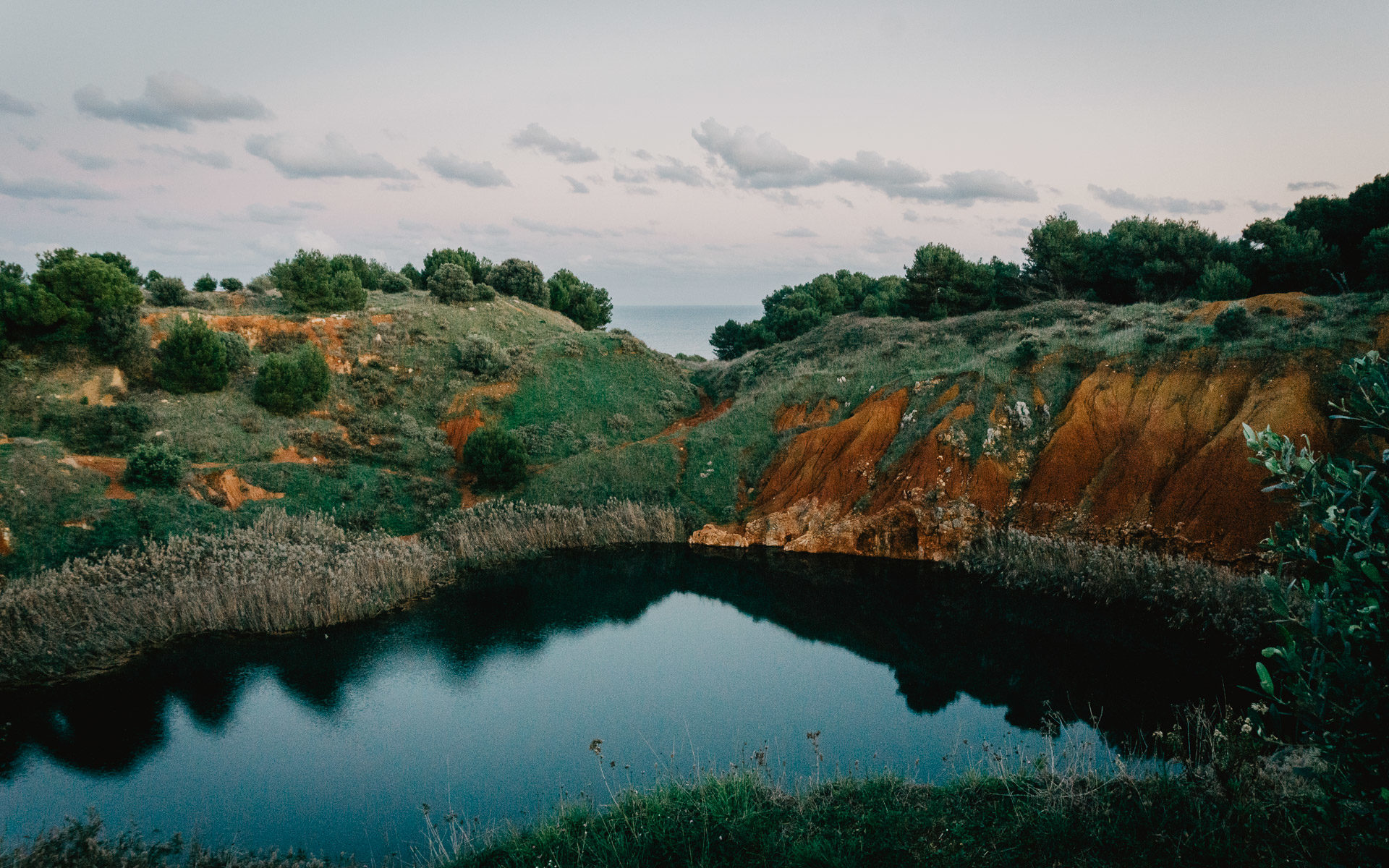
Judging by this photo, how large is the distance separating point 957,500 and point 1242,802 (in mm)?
17218

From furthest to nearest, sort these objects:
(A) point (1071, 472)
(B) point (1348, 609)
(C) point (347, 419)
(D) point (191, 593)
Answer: (C) point (347, 419) → (A) point (1071, 472) → (D) point (191, 593) → (B) point (1348, 609)

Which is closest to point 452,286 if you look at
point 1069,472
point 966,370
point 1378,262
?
point 966,370

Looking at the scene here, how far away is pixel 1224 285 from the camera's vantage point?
110 feet

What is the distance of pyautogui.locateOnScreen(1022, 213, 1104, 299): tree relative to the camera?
143 feet

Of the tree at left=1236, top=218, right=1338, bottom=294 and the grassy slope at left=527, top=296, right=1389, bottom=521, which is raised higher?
the tree at left=1236, top=218, right=1338, bottom=294

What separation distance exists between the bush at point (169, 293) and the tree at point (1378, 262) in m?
54.8

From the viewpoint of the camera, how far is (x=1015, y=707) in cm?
1469

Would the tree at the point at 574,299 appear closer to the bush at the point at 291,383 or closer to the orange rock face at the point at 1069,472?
the bush at the point at 291,383

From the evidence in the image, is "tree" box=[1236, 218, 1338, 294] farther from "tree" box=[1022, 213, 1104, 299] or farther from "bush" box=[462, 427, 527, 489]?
"bush" box=[462, 427, 527, 489]

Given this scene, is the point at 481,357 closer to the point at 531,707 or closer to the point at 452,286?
the point at 452,286

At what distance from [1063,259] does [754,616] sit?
34.6 meters

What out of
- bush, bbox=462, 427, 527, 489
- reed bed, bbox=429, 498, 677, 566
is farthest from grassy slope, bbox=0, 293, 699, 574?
reed bed, bbox=429, 498, 677, 566

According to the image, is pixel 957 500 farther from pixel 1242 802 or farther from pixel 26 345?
pixel 26 345

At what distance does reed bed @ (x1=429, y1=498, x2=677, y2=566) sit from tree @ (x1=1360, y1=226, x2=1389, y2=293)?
96.3ft
